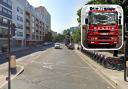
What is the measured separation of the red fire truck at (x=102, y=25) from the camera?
4.31 m

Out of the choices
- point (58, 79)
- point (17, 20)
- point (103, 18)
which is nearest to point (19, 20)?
point (17, 20)

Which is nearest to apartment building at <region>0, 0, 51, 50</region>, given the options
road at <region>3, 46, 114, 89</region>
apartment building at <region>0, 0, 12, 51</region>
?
apartment building at <region>0, 0, 12, 51</region>

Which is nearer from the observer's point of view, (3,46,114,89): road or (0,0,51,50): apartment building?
(3,46,114,89): road

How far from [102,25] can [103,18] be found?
0.45ft

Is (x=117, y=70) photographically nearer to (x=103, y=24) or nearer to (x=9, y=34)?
(x=9, y=34)

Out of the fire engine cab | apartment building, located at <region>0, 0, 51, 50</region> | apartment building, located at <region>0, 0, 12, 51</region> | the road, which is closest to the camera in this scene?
the fire engine cab

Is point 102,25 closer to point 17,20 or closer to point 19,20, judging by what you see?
point 17,20

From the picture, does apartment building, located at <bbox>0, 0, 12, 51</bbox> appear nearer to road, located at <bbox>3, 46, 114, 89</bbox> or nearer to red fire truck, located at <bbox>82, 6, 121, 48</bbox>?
road, located at <bbox>3, 46, 114, 89</bbox>

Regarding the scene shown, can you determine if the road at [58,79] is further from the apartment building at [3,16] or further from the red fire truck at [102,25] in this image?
the apartment building at [3,16]

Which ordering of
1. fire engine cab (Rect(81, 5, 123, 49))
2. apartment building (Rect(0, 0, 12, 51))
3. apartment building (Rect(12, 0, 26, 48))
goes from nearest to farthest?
fire engine cab (Rect(81, 5, 123, 49)) < apartment building (Rect(0, 0, 12, 51)) < apartment building (Rect(12, 0, 26, 48))

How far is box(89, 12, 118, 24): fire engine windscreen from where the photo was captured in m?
4.39

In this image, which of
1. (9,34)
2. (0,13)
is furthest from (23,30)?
(9,34)

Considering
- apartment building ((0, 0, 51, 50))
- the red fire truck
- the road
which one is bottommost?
the road

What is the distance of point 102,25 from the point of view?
14.3 feet
